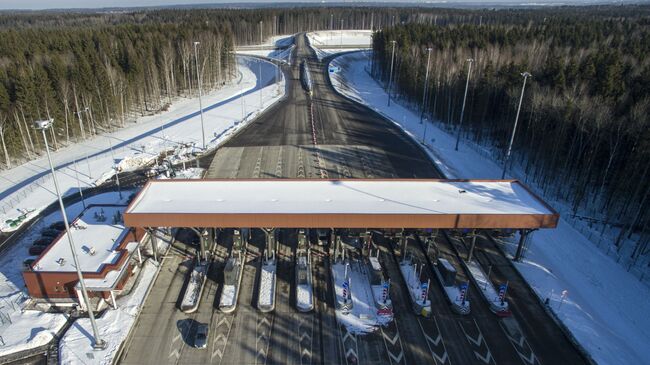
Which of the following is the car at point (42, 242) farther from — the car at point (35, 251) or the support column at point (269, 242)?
the support column at point (269, 242)

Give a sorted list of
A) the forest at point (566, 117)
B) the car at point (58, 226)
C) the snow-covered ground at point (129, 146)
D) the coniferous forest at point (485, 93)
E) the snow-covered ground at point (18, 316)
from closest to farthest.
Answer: the snow-covered ground at point (18, 316) → the car at point (58, 226) → the forest at point (566, 117) → the coniferous forest at point (485, 93) → the snow-covered ground at point (129, 146)

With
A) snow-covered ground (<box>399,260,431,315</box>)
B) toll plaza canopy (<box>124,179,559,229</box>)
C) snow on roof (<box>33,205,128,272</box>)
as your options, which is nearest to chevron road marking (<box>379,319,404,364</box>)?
snow-covered ground (<box>399,260,431,315</box>)

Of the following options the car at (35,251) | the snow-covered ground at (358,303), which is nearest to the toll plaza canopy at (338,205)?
the snow-covered ground at (358,303)

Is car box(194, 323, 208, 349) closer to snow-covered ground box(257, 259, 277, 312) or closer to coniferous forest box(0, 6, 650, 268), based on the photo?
snow-covered ground box(257, 259, 277, 312)

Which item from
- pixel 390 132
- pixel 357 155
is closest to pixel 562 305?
pixel 357 155

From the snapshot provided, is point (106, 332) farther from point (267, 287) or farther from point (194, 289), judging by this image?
point (267, 287)

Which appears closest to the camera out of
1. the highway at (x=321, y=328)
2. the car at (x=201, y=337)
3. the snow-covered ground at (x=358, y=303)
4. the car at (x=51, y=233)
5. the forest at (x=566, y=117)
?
the highway at (x=321, y=328)

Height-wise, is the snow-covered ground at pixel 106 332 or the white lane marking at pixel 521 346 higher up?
the white lane marking at pixel 521 346

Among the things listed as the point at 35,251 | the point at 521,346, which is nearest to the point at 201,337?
the point at 35,251
